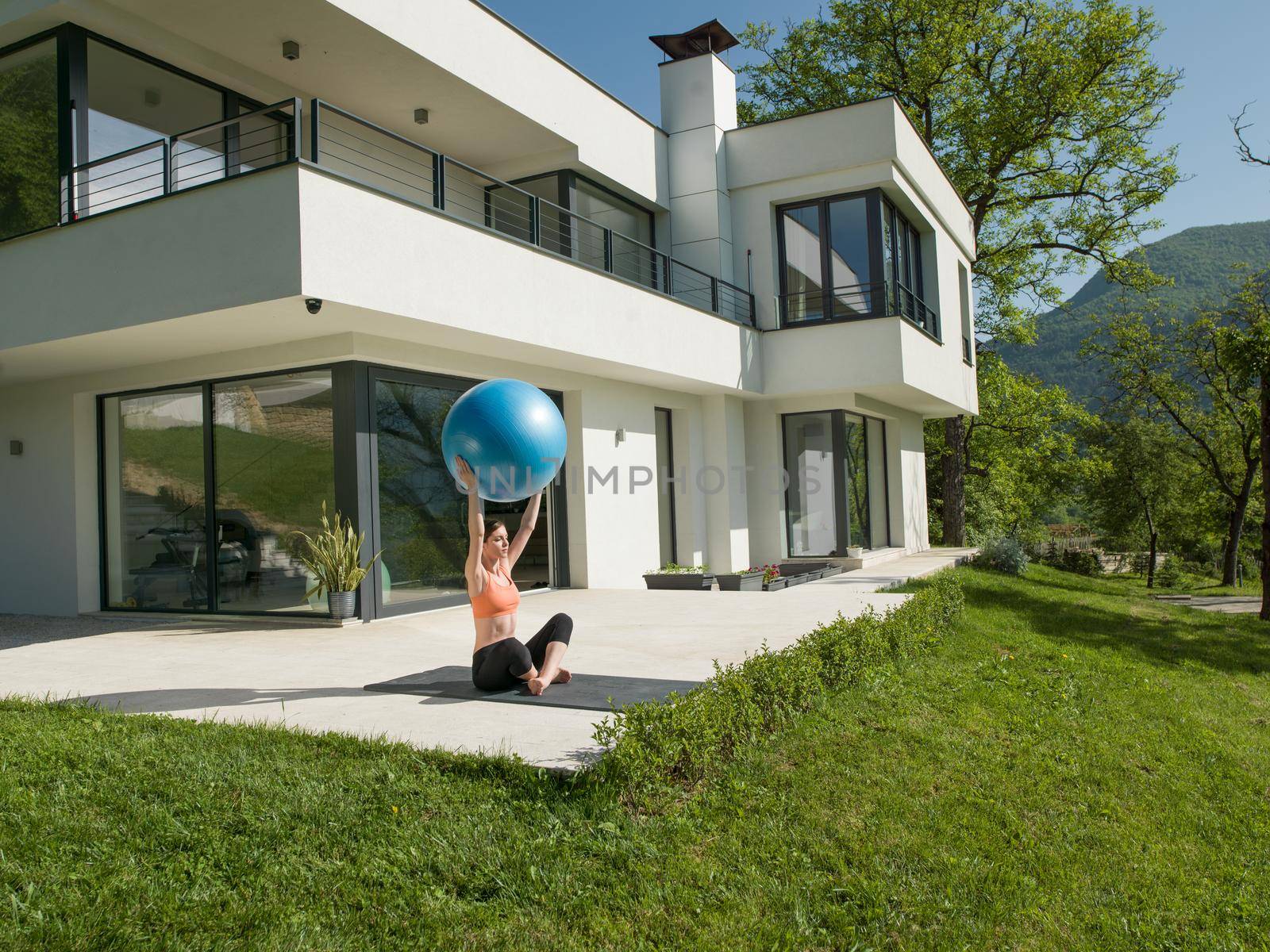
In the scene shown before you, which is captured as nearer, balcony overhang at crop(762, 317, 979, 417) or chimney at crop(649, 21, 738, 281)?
balcony overhang at crop(762, 317, 979, 417)

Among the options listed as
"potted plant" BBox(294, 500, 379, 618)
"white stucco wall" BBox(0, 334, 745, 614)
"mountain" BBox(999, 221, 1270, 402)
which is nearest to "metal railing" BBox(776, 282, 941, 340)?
"white stucco wall" BBox(0, 334, 745, 614)

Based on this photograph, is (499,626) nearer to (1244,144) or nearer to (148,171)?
(148,171)

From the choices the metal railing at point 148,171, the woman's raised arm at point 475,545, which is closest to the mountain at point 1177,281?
the metal railing at point 148,171

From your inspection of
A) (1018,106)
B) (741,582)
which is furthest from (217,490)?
(1018,106)

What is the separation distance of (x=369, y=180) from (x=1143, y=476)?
39631mm

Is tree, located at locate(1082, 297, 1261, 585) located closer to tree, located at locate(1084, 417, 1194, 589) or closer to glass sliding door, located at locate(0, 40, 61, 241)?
tree, located at locate(1084, 417, 1194, 589)

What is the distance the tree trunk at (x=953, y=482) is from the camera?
26.1m

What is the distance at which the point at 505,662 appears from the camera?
237 inches

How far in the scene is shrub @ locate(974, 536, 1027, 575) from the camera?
1906cm

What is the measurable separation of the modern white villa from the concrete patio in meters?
1.10

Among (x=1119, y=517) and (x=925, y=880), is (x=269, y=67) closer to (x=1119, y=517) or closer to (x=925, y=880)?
(x=925, y=880)

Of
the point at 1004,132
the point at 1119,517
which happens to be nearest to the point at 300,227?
the point at 1004,132

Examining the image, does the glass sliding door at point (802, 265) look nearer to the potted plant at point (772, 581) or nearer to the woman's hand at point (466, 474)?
the potted plant at point (772, 581)

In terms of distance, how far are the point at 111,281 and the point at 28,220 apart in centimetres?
185
